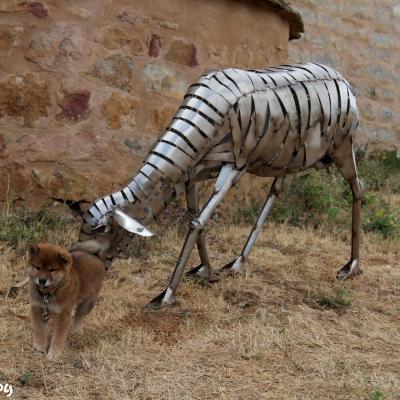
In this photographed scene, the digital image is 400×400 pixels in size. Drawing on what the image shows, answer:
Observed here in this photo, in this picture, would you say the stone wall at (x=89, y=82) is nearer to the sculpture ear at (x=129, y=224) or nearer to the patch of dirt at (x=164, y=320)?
the patch of dirt at (x=164, y=320)

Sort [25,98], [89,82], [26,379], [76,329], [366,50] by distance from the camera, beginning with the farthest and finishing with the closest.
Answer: [366,50]
[89,82]
[25,98]
[76,329]
[26,379]

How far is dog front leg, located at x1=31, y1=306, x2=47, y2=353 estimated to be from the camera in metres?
3.60

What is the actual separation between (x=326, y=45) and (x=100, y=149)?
593cm

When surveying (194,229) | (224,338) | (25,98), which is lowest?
(224,338)

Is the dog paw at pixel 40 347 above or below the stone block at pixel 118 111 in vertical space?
below

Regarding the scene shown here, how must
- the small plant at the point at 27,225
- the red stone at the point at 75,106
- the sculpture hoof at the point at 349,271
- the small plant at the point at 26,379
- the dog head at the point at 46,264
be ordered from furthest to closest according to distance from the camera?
1. the red stone at the point at 75,106
2. the sculpture hoof at the point at 349,271
3. the small plant at the point at 27,225
4. the dog head at the point at 46,264
5. the small plant at the point at 26,379

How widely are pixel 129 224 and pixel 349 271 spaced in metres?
2.66

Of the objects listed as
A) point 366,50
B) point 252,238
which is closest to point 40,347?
point 252,238

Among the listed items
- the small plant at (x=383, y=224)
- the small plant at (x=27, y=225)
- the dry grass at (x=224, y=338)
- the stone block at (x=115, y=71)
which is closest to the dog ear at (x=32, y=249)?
the dry grass at (x=224, y=338)

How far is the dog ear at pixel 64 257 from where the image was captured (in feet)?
11.2

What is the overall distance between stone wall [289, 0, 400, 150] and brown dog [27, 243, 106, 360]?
746cm

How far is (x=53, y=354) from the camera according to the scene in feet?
11.6

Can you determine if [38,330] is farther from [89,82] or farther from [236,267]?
[89,82]

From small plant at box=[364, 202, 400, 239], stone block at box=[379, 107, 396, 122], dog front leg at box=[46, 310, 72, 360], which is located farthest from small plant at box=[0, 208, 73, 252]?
stone block at box=[379, 107, 396, 122]
